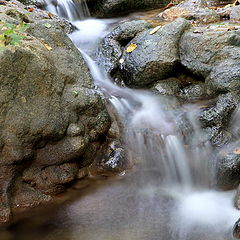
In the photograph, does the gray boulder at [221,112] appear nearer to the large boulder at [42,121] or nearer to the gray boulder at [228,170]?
the gray boulder at [228,170]

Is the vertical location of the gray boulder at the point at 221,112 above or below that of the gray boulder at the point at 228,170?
above

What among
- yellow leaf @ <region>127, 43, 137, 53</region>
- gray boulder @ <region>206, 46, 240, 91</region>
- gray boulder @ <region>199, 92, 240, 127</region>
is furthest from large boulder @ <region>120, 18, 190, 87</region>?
gray boulder @ <region>199, 92, 240, 127</region>

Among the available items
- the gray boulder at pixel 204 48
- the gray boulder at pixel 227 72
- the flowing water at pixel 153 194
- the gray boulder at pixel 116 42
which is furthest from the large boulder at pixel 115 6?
the gray boulder at pixel 227 72

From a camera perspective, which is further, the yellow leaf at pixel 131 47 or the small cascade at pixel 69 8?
the small cascade at pixel 69 8

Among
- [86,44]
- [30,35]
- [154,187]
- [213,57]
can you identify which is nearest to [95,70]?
[86,44]

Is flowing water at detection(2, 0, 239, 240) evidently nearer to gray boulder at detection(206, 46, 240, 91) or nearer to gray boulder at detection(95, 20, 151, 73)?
gray boulder at detection(206, 46, 240, 91)

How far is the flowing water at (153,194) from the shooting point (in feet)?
13.9

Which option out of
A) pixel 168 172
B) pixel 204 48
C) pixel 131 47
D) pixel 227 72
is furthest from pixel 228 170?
pixel 131 47

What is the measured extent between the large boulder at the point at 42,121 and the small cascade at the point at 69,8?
3.80 metres

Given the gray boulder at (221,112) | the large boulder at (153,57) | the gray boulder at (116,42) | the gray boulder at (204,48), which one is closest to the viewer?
the gray boulder at (221,112)

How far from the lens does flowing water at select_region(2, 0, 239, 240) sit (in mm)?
4238

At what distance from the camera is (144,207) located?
4.63 meters

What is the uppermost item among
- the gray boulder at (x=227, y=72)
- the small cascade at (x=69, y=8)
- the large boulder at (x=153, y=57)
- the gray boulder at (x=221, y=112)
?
the small cascade at (x=69, y=8)

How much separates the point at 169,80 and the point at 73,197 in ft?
9.23
